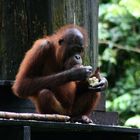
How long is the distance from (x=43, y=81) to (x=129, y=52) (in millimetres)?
6206

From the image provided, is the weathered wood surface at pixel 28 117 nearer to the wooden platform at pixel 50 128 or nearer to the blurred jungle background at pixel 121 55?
the wooden platform at pixel 50 128

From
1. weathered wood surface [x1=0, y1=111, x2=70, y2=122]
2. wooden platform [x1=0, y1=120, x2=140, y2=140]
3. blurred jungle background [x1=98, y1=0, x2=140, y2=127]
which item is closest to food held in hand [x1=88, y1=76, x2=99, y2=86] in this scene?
wooden platform [x1=0, y1=120, x2=140, y2=140]

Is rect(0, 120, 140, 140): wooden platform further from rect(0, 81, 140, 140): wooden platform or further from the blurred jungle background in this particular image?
the blurred jungle background

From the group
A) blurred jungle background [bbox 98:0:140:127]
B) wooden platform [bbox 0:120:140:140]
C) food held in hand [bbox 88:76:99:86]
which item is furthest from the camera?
blurred jungle background [bbox 98:0:140:127]

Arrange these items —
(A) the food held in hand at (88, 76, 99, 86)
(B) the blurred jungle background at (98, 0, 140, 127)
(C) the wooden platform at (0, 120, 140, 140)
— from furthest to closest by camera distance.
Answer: (B) the blurred jungle background at (98, 0, 140, 127) → (A) the food held in hand at (88, 76, 99, 86) → (C) the wooden platform at (0, 120, 140, 140)

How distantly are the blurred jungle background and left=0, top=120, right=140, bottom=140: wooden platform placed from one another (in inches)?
192

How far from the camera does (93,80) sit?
14.7ft

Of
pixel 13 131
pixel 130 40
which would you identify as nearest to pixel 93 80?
pixel 13 131

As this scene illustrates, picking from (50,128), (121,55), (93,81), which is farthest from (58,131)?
(121,55)

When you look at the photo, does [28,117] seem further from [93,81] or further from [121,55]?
[121,55]

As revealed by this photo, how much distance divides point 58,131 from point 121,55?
6.74 m

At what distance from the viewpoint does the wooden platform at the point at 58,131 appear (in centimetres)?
339

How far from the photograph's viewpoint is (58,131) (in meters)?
3.76

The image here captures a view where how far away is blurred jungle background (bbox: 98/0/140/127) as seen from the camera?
9320 millimetres
